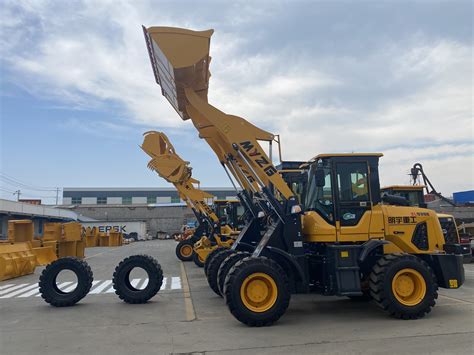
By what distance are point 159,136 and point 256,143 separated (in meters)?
10.7

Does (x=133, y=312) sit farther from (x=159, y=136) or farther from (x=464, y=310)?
(x=159, y=136)

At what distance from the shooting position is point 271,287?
7484mm

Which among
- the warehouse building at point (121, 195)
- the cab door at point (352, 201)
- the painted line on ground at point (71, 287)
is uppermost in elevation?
the warehouse building at point (121, 195)

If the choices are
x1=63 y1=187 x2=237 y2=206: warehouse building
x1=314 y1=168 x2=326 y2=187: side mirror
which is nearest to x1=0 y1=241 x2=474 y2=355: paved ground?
x1=314 y1=168 x2=326 y2=187: side mirror

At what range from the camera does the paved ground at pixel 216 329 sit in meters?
6.25

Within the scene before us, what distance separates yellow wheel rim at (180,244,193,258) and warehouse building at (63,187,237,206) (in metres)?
73.4

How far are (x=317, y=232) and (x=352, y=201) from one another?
3.14 feet

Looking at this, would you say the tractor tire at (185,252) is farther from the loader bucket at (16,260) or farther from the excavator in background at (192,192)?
the loader bucket at (16,260)

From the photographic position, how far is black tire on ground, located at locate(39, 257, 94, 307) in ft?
32.0

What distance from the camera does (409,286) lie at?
7.88m

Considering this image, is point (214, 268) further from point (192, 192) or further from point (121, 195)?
point (121, 195)

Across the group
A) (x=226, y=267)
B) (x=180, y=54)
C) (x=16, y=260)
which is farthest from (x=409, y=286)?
(x=16, y=260)

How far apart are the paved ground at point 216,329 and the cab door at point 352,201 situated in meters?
1.65

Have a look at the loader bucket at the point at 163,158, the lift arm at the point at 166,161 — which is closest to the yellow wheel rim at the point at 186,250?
the lift arm at the point at 166,161
